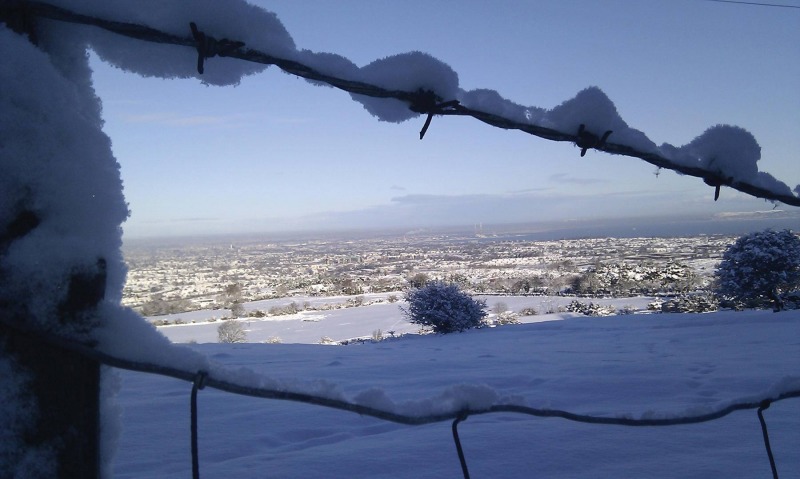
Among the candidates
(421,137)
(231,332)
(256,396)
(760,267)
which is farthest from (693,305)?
(256,396)

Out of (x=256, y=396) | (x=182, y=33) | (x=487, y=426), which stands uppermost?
(x=182, y=33)

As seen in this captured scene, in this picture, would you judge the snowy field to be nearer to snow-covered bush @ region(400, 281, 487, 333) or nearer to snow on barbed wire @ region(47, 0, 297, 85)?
snow on barbed wire @ region(47, 0, 297, 85)

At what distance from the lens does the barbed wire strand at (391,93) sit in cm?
62

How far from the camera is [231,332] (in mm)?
12586

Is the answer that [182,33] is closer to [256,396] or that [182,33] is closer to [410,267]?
[256,396]

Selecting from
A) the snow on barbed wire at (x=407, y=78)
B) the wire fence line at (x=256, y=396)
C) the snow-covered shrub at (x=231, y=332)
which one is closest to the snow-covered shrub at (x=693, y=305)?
the snow-covered shrub at (x=231, y=332)

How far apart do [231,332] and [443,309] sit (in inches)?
254

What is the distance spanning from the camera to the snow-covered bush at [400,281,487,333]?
10109 mm

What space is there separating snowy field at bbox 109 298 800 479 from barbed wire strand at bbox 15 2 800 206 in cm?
48

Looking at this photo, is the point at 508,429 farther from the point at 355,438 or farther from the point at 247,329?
the point at 247,329

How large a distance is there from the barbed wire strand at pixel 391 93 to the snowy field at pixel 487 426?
1.58ft

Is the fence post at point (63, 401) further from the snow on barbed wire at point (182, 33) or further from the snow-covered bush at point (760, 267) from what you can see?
the snow-covered bush at point (760, 267)

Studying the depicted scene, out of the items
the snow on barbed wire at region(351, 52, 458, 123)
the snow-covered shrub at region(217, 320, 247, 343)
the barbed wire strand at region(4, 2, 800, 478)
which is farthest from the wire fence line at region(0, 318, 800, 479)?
the snow-covered shrub at region(217, 320, 247, 343)

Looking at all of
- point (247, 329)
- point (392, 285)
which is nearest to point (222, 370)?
point (247, 329)
